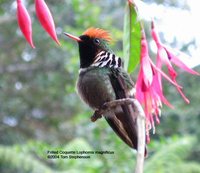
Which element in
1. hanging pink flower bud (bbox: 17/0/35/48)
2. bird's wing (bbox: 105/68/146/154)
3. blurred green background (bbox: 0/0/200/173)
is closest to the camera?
hanging pink flower bud (bbox: 17/0/35/48)

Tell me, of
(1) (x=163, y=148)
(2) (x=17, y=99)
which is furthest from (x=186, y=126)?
(1) (x=163, y=148)

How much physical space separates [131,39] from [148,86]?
77 millimetres

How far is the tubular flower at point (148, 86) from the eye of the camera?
0.79 meters

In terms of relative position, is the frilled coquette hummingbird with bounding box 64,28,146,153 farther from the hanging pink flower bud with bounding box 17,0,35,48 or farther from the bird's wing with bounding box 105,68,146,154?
the hanging pink flower bud with bounding box 17,0,35,48

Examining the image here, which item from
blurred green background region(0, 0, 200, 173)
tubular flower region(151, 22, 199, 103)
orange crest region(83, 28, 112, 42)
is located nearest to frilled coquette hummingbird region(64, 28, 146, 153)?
orange crest region(83, 28, 112, 42)

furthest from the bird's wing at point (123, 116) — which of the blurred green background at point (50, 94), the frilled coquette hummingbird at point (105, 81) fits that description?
the blurred green background at point (50, 94)

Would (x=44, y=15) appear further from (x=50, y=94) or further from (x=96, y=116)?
(x=50, y=94)

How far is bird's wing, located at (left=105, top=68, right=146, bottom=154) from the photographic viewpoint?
90 cm

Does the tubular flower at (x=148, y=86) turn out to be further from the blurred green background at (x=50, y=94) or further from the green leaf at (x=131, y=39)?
the blurred green background at (x=50, y=94)

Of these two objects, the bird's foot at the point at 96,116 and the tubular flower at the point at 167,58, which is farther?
the bird's foot at the point at 96,116

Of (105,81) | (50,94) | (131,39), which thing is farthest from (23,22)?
(50,94)

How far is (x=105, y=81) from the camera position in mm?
1164

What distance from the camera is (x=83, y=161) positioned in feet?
10.3

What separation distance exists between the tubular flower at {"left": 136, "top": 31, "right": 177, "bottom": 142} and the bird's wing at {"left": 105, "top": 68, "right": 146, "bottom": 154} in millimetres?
35
